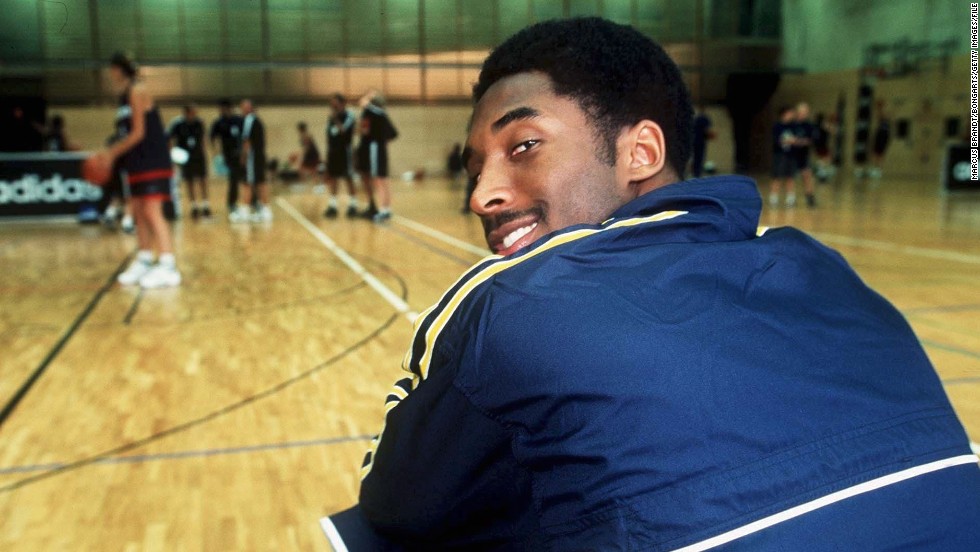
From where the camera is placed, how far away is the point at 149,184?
6109 millimetres

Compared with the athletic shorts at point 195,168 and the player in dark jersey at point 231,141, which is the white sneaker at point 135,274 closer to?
the player in dark jersey at point 231,141

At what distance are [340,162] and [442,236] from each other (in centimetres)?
323

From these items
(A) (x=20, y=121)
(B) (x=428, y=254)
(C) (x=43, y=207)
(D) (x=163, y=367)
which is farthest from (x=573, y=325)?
(A) (x=20, y=121)

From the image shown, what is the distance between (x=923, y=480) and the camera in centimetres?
86

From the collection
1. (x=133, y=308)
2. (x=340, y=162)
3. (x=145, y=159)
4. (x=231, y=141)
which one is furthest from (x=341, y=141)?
(x=133, y=308)

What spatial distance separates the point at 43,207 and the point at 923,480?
1300 cm

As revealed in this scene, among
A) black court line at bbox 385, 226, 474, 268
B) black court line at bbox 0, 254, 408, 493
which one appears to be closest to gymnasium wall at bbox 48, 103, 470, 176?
black court line at bbox 385, 226, 474, 268

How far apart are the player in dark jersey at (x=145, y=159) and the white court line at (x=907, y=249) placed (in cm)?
609

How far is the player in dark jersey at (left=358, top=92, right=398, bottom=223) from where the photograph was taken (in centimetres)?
1107

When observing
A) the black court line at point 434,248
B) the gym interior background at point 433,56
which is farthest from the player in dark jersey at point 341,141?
the gym interior background at point 433,56

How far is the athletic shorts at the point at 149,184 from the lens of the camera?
6.09 metres

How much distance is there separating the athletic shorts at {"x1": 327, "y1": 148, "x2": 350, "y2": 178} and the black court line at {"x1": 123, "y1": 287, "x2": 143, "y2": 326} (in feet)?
19.8

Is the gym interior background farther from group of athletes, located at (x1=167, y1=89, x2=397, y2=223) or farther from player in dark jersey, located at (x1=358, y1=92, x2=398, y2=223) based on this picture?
player in dark jersey, located at (x1=358, y1=92, x2=398, y2=223)

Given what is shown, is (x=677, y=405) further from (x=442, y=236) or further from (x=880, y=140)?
(x=880, y=140)
